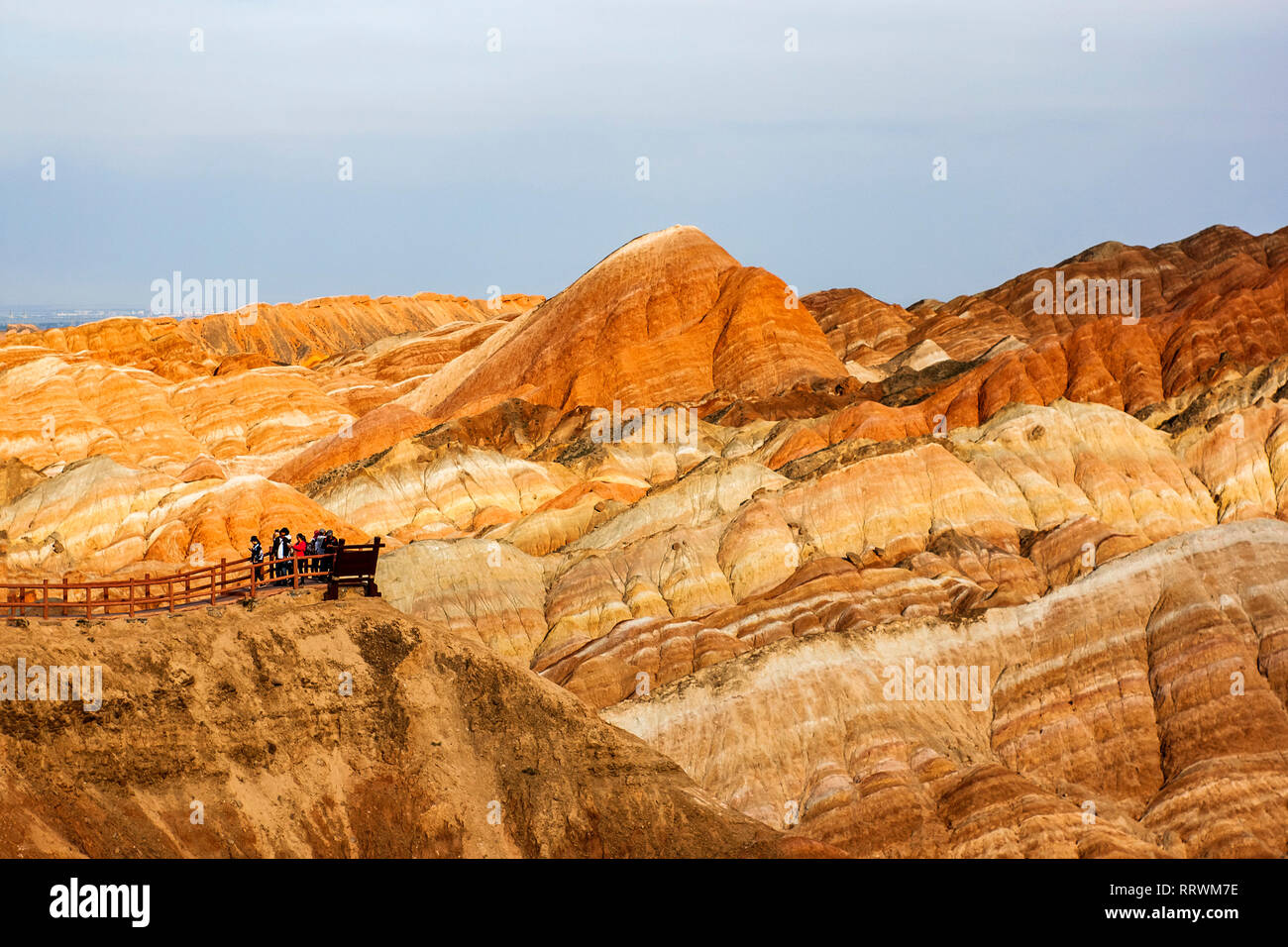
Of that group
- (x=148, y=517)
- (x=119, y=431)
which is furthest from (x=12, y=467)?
(x=119, y=431)

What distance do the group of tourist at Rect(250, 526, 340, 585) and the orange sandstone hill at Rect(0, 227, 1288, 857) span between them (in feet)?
8.02

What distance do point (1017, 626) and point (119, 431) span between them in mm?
96121

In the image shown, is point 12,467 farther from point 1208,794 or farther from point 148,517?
point 1208,794

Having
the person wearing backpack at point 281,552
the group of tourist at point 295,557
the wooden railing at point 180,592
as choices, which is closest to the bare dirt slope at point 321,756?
the wooden railing at point 180,592

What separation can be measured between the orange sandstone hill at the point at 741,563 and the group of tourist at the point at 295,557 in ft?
A: 8.02

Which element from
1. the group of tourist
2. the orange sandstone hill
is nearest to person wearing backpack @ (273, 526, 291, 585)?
the group of tourist

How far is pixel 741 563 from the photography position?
8281 centimetres

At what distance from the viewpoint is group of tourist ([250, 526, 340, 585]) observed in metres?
40.2

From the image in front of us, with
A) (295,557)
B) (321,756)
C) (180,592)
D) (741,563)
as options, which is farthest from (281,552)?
(741,563)

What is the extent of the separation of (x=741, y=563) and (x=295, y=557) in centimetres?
4496

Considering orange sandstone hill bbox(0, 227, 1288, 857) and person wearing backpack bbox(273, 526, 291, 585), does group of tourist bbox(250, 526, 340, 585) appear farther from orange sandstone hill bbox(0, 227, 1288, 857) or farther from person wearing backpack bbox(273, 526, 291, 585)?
orange sandstone hill bbox(0, 227, 1288, 857)

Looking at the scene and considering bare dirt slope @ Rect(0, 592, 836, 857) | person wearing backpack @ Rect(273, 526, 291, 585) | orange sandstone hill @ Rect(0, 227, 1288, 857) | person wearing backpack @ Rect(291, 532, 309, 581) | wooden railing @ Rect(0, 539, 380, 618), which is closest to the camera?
bare dirt slope @ Rect(0, 592, 836, 857)
